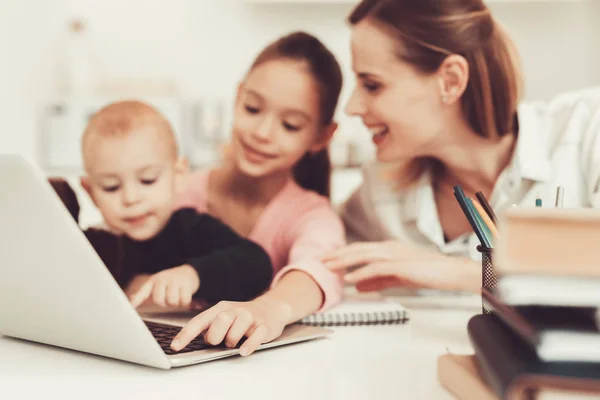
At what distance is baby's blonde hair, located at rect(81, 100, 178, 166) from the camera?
792 millimetres

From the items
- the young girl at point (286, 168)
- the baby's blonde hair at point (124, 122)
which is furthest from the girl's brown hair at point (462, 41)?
the baby's blonde hair at point (124, 122)

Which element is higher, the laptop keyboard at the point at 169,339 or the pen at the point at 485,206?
the pen at the point at 485,206

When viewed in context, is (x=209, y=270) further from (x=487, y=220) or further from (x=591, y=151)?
(x=591, y=151)

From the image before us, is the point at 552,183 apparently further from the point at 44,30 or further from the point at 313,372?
the point at 44,30

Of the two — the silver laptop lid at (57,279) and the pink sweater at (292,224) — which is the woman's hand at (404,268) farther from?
the silver laptop lid at (57,279)

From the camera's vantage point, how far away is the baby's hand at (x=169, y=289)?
26.3 inches

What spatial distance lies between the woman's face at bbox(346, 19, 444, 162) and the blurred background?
1284mm

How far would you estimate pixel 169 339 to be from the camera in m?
0.58

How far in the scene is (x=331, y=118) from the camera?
0.95m

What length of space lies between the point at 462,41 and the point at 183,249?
0.46 meters

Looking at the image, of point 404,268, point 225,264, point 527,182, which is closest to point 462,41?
point 527,182

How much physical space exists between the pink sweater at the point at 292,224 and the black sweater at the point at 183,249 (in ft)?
0.14

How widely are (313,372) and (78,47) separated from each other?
2401mm

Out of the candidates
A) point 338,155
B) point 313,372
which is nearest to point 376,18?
point 313,372
